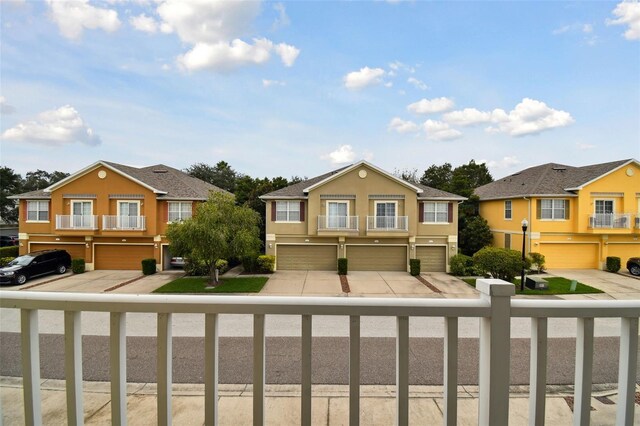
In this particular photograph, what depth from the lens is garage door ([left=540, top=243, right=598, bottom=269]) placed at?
65.2ft

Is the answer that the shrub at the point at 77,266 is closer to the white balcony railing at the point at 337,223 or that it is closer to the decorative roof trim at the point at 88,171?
the decorative roof trim at the point at 88,171

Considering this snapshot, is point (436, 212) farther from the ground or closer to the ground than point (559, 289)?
farther from the ground

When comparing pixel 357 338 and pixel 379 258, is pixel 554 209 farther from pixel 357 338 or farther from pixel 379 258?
pixel 357 338

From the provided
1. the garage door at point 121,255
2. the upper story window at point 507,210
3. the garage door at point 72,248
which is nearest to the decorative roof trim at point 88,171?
the garage door at point 72,248

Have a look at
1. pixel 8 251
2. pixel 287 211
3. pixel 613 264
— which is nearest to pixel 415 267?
pixel 287 211

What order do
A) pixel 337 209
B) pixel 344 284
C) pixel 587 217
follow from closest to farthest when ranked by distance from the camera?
pixel 344 284 < pixel 337 209 < pixel 587 217

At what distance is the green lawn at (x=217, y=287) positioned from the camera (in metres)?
13.3

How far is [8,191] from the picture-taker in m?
22.3

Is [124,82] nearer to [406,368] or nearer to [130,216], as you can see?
[406,368]

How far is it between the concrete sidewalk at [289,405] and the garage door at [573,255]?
1867 centimetres

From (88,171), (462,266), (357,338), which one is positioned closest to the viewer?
(357,338)

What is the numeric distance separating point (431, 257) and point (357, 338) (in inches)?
752

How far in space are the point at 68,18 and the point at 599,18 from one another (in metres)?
11.1

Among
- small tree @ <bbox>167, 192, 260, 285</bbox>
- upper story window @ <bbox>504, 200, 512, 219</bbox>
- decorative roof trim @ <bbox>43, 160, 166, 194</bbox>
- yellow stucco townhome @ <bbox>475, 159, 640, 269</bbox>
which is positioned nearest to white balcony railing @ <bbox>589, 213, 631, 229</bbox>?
yellow stucco townhome @ <bbox>475, 159, 640, 269</bbox>
